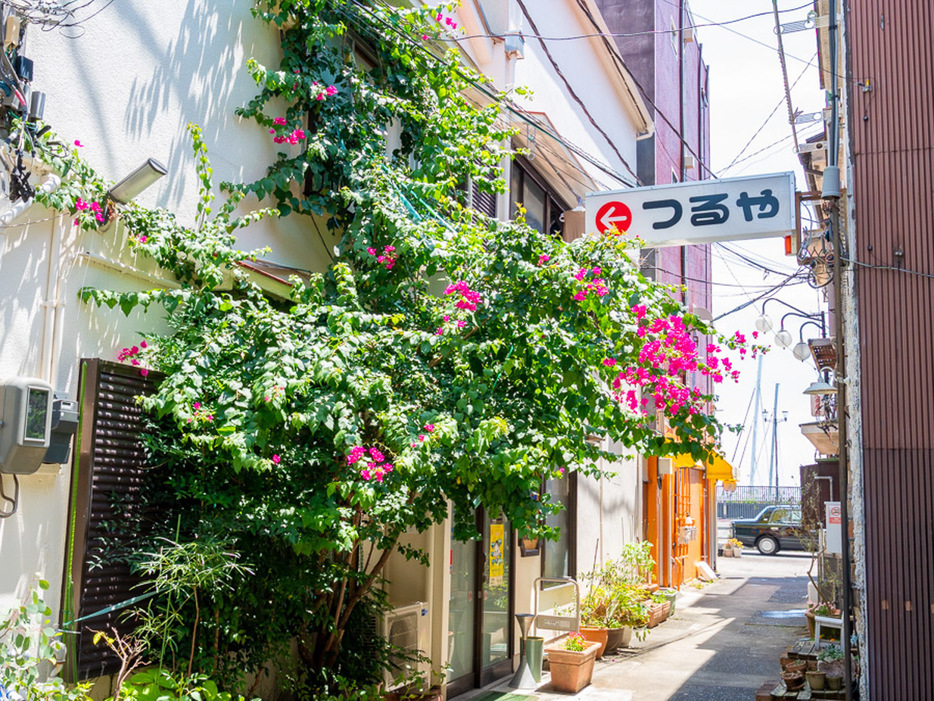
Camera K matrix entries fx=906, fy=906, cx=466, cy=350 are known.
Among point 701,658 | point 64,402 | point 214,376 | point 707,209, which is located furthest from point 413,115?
point 701,658

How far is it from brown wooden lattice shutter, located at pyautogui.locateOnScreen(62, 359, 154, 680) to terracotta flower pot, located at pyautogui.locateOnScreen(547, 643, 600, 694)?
20.1 ft

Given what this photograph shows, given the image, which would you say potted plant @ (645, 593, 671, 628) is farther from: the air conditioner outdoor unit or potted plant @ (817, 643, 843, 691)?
the air conditioner outdoor unit

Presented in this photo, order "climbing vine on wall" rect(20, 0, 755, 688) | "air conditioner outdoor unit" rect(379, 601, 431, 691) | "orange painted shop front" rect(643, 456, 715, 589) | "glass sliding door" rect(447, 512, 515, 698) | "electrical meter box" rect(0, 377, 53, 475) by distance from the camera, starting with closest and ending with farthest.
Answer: "electrical meter box" rect(0, 377, 53, 475), "climbing vine on wall" rect(20, 0, 755, 688), "air conditioner outdoor unit" rect(379, 601, 431, 691), "glass sliding door" rect(447, 512, 515, 698), "orange painted shop front" rect(643, 456, 715, 589)

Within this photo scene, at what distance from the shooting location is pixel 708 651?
13.6 metres

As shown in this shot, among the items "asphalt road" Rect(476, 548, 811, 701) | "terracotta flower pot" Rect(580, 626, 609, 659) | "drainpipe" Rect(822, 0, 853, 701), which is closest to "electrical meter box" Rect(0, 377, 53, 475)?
"drainpipe" Rect(822, 0, 853, 701)

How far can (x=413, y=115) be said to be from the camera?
8.02 m

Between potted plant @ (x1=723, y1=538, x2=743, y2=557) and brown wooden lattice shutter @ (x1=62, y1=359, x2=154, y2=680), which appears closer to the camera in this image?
brown wooden lattice shutter @ (x1=62, y1=359, x2=154, y2=680)

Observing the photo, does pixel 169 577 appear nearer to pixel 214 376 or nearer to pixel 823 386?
pixel 214 376

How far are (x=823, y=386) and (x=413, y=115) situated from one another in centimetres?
935

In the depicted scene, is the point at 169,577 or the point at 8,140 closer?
the point at 8,140

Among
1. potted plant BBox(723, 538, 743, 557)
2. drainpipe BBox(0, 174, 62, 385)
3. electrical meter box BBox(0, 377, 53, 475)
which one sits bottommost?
potted plant BBox(723, 538, 743, 557)

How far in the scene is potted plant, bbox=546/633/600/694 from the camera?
10531mm

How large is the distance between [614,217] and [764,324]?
21.2 feet

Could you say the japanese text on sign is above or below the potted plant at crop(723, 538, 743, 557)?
above
